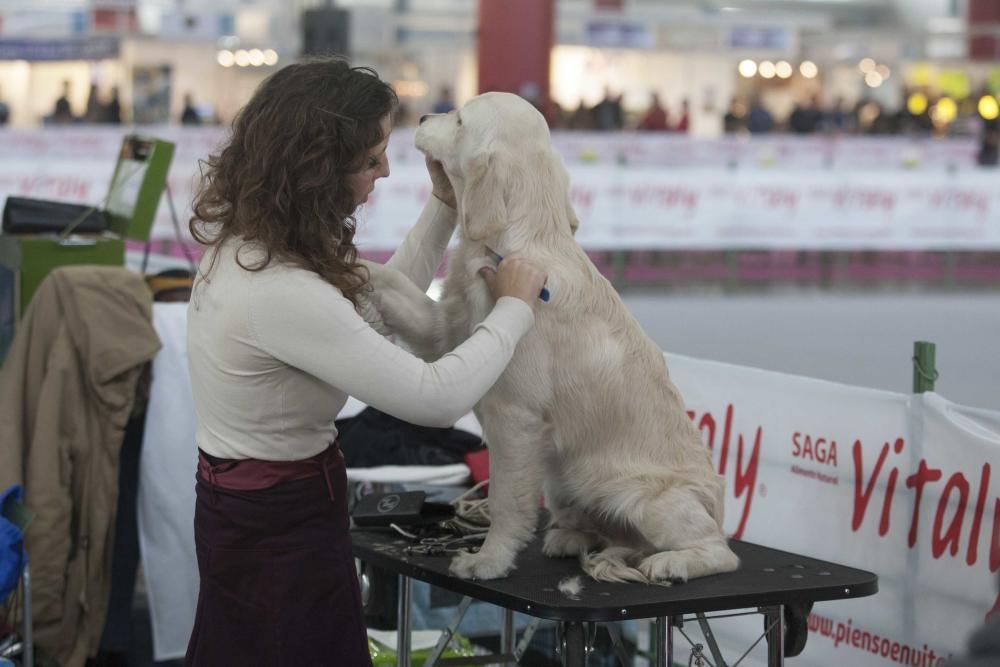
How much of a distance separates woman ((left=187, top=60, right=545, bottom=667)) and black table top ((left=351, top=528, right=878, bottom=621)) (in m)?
0.29

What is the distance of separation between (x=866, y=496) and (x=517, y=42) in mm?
14778

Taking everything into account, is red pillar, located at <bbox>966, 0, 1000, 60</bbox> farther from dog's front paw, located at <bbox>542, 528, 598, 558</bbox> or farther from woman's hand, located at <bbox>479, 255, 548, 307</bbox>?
woman's hand, located at <bbox>479, 255, 548, 307</bbox>

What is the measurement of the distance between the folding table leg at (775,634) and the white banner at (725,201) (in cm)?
874

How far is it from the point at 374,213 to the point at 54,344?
752 centimetres

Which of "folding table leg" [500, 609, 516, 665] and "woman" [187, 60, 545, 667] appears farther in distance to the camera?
"folding table leg" [500, 609, 516, 665]

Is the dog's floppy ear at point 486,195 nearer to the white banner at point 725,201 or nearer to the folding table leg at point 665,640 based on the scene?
the folding table leg at point 665,640

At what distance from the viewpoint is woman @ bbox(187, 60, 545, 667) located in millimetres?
2295

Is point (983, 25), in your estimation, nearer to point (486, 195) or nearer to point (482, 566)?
point (486, 195)

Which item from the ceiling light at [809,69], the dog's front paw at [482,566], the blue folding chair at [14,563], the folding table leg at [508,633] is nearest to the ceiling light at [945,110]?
the ceiling light at [809,69]

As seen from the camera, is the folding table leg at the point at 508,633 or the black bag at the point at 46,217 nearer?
the folding table leg at the point at 508,633

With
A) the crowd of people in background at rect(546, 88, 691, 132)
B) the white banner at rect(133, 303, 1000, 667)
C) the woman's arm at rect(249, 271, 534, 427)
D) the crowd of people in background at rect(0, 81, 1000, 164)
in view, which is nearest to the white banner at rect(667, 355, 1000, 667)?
the white banner at rect(133, 303, 1000, 667)

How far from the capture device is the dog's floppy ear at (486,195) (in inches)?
107

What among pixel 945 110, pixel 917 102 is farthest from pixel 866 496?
pixel 945 110

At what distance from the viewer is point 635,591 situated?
8.54ft
